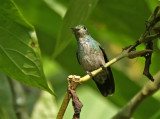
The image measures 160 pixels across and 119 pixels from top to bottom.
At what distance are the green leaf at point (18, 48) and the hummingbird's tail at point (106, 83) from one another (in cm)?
84

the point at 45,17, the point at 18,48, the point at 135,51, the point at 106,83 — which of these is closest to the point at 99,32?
the point at 45,17

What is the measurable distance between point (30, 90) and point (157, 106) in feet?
3.84

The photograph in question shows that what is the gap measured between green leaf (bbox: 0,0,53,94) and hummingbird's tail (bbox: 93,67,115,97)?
0.84m

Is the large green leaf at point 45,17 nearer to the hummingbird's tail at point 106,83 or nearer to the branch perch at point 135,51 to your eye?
the hummingbird's tail at point 106,83

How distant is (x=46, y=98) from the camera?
11.0ft

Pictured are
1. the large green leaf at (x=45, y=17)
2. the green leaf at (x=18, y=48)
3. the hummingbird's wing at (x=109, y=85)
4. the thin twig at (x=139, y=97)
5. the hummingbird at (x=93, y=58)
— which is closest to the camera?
the green leaf at (x=18, y=48)

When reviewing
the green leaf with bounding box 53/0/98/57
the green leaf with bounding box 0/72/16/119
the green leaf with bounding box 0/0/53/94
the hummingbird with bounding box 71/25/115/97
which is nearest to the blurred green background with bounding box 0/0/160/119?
the hummingbird with bounding box 71/25/115/97

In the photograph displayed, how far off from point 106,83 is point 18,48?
111 cm

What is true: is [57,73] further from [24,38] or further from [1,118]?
[24,38]

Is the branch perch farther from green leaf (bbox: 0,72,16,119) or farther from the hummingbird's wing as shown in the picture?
green leaf (bbox: 0,72,16,119)

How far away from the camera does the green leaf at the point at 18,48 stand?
1896 millimetres

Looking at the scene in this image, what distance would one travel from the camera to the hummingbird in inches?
112

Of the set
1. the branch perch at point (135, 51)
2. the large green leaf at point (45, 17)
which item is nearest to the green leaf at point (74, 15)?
the branch perch at point (135, 51)

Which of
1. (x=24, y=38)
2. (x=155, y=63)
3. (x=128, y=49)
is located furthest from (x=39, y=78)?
A: (x=155, y=63)
